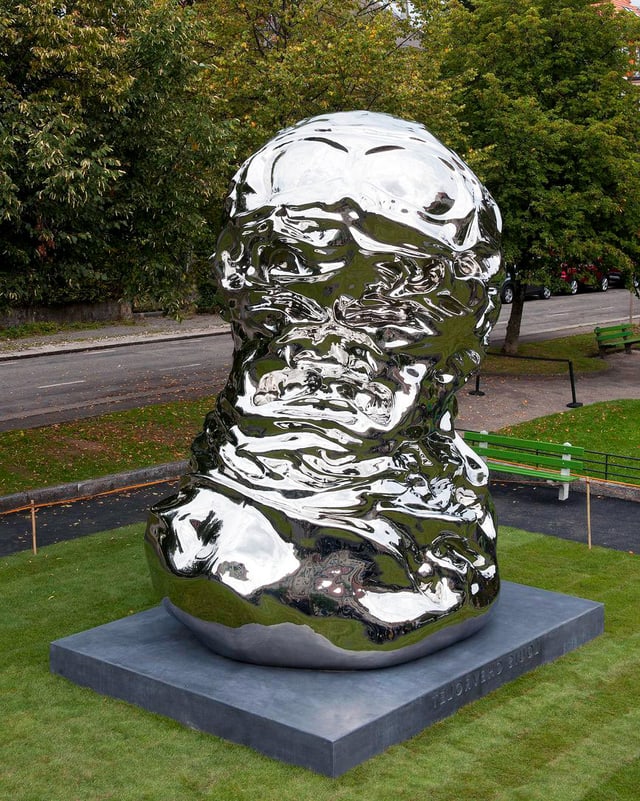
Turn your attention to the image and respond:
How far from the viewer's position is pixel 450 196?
897 centimetres

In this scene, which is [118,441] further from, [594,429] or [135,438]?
[594,429]

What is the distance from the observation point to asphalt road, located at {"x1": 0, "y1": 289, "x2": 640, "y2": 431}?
71.7ft

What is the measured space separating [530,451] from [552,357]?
463 inches

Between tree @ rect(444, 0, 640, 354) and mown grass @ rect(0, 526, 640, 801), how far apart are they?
47.8 feet

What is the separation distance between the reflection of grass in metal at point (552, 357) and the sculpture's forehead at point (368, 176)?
14512 millimetres

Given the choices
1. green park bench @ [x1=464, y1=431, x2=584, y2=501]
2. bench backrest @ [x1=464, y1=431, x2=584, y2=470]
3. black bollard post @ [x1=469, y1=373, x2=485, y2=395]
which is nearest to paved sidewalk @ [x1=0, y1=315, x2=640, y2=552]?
black bollard post @ [x1=469, y1=373, x2=485, y2=395]

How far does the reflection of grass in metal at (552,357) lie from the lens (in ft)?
84.7

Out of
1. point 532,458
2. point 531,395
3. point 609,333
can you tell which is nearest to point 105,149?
point 532,458

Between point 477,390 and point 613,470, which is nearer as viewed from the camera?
point 613,470

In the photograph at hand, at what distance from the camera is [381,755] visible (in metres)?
7.90

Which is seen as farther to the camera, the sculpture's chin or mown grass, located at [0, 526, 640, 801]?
the sculpture's chin

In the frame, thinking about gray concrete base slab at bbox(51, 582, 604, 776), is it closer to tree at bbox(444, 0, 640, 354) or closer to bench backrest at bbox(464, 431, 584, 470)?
bench backrest at bbox(464, 431, 584, 470)

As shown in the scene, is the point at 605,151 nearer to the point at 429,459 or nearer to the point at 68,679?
the point at 429,459

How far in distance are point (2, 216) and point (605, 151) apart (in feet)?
48.2
